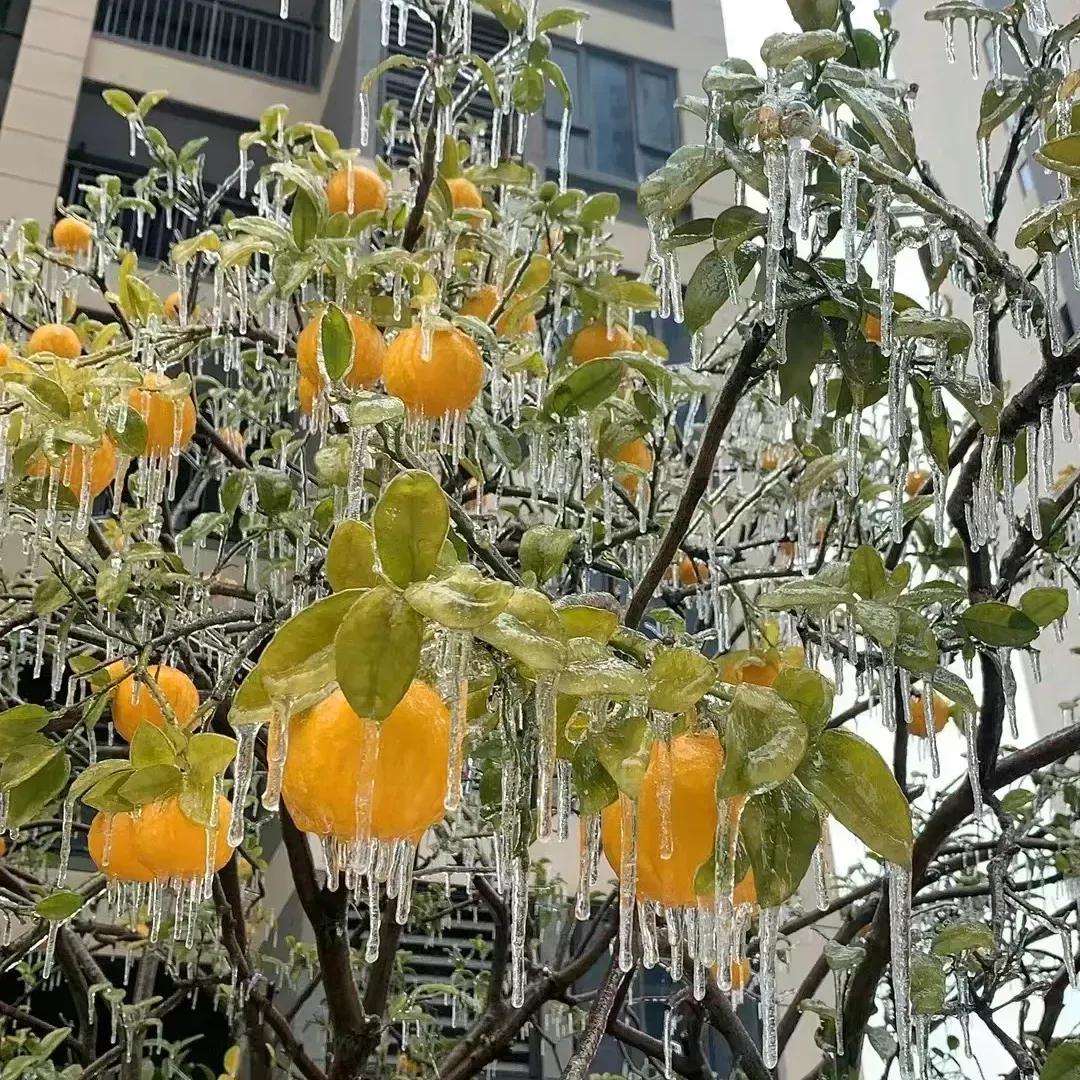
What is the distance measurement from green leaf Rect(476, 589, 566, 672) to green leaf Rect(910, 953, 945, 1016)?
2.56 feet

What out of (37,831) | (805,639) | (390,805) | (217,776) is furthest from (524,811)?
(37,831)

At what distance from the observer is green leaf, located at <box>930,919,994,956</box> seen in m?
1.17

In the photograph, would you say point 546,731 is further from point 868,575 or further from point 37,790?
point 37,790

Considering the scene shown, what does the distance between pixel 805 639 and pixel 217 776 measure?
2.93ft

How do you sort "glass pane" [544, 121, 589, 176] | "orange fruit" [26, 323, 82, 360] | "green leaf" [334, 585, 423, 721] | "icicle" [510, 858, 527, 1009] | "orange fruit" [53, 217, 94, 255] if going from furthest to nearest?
1. "glass pane" [544, 121, 589, 176]
2. "orange fruit" [53, 217, 94, 255]
3. "orange fruit" [26, 323, 82, 360]
4. "icicle" [510, 858, 527, 1009]
5. "green leaf" [334, 585, 423, 721]

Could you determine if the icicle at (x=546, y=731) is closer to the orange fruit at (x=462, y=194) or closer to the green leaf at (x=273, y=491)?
the green leaf at (x=273, y=491)

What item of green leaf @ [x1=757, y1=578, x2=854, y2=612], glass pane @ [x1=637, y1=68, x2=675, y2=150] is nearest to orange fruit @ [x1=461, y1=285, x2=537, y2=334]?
green leaf @ [x1=757, y1=578, x2=854, y2=612]

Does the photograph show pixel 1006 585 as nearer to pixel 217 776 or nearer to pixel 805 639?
pixel 805 639

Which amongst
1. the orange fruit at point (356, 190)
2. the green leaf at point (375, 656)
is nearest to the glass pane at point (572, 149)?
the orange fruit at point (356, 190)

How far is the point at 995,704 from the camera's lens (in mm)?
1169

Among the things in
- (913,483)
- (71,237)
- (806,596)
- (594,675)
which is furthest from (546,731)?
(71,237)

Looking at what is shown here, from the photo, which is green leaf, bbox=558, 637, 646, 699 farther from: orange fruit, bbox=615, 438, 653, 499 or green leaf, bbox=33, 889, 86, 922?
orange fruit, bbox=615, 438, 653, 499

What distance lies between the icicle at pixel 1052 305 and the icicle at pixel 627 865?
0.58m

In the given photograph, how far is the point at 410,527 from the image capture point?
57 cm
